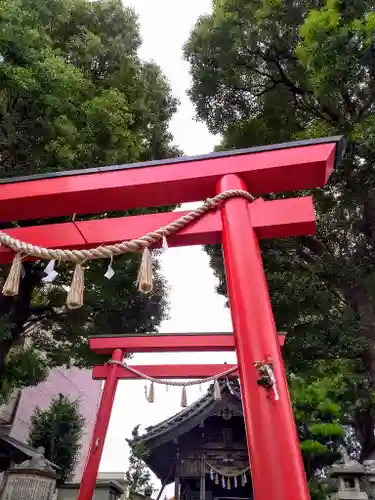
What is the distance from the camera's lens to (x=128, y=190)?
10.7 ft

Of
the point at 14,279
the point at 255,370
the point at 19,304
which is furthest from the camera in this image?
the point at 19,304

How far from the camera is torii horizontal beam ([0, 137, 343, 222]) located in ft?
10.00

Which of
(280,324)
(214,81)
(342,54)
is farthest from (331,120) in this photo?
(280,324)

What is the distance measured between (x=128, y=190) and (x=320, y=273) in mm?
5829

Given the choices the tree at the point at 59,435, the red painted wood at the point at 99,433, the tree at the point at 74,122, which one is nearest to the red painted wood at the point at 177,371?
the red painted wood at the point at 99,433

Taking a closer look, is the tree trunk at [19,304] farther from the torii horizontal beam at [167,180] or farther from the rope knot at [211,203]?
the rope knot at [211,203]

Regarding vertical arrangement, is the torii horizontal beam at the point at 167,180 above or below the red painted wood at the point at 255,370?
above

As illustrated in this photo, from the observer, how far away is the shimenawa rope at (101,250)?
9.33 feet

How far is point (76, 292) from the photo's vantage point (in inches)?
112

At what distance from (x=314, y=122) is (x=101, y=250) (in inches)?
295

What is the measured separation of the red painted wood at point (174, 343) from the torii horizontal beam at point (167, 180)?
422cm

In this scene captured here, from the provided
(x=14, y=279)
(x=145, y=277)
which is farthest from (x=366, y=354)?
(x=14, y=279)

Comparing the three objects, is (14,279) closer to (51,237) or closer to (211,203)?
(51,237)

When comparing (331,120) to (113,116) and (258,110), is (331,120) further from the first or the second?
(113,116)
